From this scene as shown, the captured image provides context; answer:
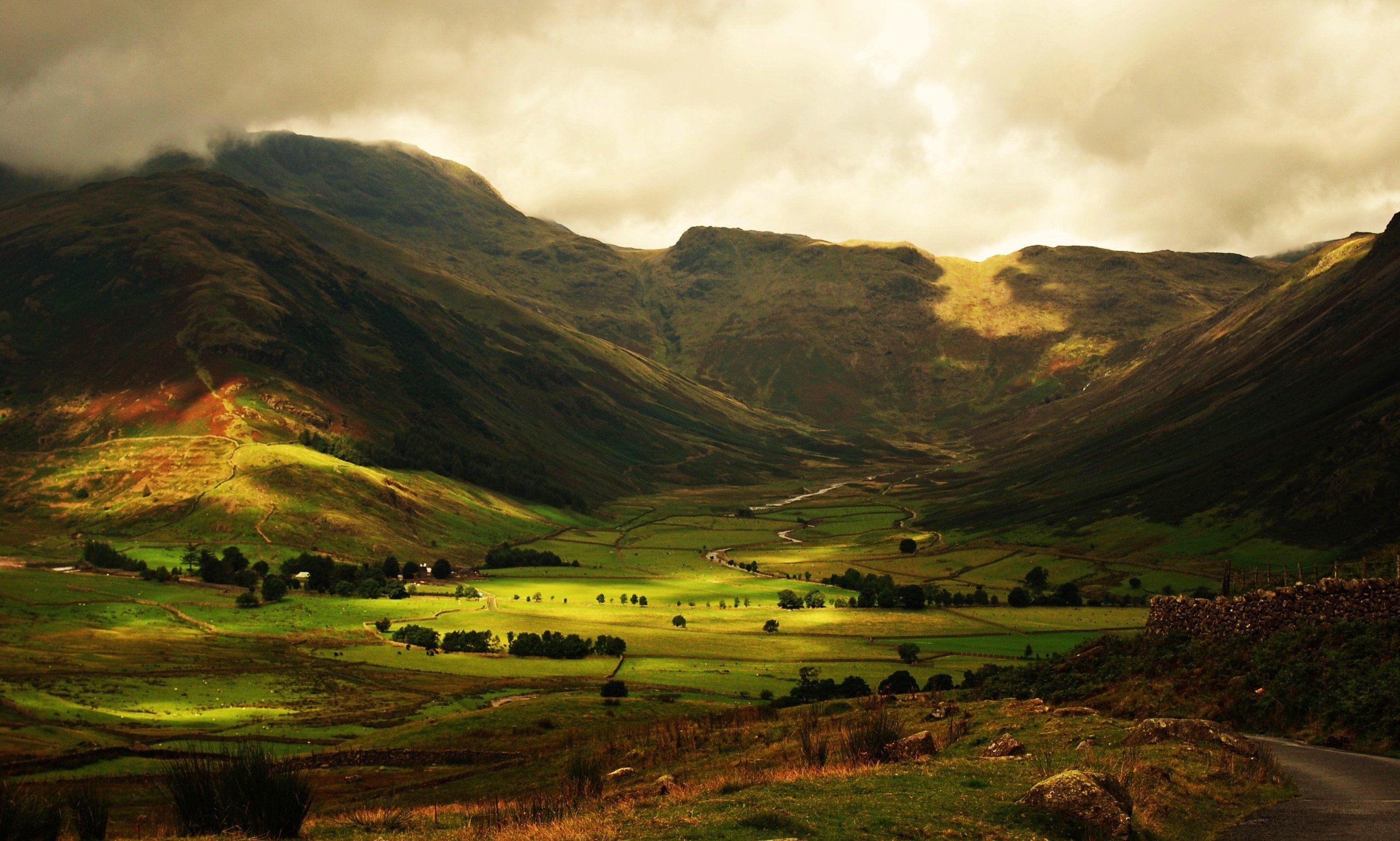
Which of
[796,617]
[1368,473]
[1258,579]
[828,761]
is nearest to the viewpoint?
[828,761]

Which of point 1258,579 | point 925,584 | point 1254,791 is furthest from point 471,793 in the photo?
point 925,584

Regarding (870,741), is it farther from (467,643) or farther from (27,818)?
(467,643)

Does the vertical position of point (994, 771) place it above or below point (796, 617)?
above

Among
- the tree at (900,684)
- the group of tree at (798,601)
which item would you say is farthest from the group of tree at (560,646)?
the tree at (900,684)

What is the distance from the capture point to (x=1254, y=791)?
2377cm

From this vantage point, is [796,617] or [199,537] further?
[199,537]

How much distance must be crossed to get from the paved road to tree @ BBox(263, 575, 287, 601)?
517 ft

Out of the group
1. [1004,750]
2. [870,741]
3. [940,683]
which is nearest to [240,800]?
[870,741]

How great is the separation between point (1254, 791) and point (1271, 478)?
184m

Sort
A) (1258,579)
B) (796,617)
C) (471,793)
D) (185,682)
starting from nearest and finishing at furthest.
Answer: (1258,579)
(471,793)
(185,682)
(796,617)

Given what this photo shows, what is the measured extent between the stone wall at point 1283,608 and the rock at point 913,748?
17.9 meters

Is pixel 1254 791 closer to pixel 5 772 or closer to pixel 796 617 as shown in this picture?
pixel 5 772

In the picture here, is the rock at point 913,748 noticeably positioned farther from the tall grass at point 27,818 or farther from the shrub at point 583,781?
the tall grass at point 27,818

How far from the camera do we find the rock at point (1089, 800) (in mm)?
19672
